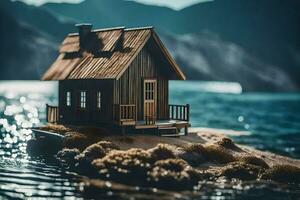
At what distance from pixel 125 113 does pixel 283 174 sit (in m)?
11.6

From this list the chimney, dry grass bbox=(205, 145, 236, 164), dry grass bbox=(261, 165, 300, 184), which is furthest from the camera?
the chimney

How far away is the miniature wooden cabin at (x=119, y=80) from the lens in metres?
38.7

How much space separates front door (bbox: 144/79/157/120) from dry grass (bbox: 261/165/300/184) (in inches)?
417

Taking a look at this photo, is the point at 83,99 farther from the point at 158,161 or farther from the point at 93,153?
the point at 158,161

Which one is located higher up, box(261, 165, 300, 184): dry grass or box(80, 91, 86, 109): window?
box(80, 91, 86, 109): window

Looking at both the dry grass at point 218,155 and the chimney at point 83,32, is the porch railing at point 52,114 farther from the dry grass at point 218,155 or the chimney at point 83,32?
the dry grass at point 218,155

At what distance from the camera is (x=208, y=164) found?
34594mm

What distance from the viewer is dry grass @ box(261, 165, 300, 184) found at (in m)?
33.1

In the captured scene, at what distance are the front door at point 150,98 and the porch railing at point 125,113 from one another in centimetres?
209

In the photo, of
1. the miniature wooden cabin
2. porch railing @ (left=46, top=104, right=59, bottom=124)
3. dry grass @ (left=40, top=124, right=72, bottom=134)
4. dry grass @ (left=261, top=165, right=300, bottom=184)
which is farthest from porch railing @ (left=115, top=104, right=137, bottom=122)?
dry grass @ (left=261, top=165, right=300, bottom=184)

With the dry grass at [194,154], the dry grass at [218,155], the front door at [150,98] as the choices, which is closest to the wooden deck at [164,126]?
the front door at [150,98]

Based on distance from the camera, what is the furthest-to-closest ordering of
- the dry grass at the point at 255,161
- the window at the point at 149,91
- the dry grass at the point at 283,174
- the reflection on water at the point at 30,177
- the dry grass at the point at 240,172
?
the window at the point at 149,91 → the dry grass at the point at 255,161 → the dry grass at the point at 283,174 → the dry grass at the point at 240,172 → the reflection on water at the point at 30,177

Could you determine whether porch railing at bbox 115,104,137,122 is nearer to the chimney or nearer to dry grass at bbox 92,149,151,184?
dry grass at bbox 92,149,151,184

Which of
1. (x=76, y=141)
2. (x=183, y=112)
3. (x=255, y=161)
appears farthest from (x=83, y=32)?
(x=255, y=161)
